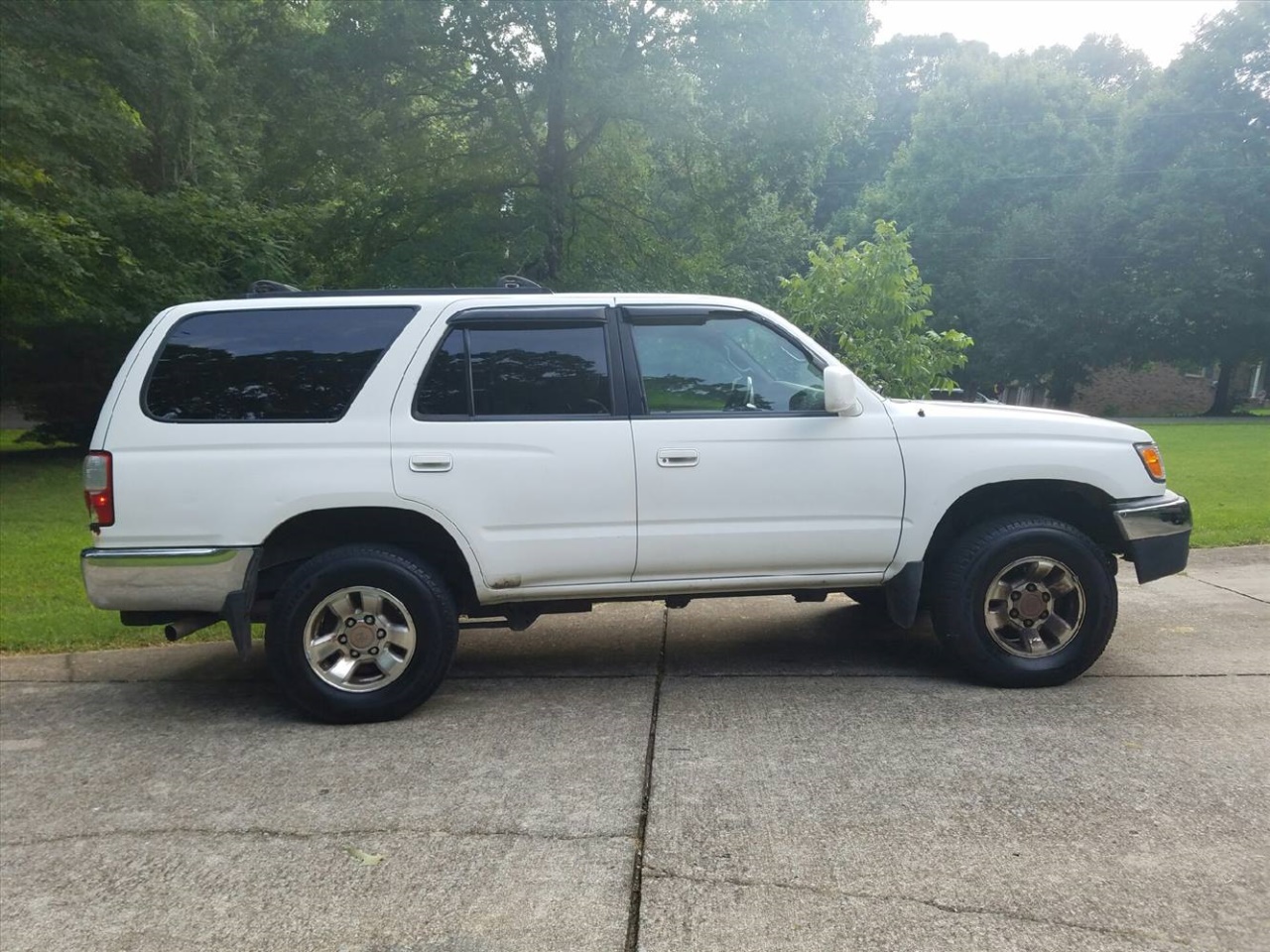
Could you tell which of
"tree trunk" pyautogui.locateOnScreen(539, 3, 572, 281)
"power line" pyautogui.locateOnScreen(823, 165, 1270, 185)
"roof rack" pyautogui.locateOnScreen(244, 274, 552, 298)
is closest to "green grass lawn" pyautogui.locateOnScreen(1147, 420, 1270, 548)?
"roof rack" pyautogui.locateOnScreen(244, 274, 552, 298)

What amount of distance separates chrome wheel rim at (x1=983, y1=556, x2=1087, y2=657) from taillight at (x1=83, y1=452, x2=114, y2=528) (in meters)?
4.14

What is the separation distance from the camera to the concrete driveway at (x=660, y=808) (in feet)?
10.3

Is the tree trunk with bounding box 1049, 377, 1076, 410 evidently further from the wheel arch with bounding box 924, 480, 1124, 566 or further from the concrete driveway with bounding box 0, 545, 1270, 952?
the wheel arch with bounding box 924, 480, 1124, 566

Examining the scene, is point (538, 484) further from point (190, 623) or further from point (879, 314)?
point (879, 314)

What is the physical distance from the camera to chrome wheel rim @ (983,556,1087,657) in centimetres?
524

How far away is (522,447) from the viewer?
16.4ft

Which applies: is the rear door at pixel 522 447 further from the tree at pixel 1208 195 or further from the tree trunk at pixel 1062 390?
the tree trunk at pixel 1062 390

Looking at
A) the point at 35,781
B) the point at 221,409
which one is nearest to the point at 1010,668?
the point at 221,409

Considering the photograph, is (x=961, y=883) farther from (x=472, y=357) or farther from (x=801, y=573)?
(x=472, y=357)

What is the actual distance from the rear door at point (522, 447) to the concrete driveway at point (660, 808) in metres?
0.81

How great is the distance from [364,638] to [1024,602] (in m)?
3.20

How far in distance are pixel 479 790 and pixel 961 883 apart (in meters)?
1.83

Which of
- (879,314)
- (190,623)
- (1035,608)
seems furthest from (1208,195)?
(190,623)

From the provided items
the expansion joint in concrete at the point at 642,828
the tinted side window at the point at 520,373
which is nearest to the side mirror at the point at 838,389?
the tinted side window at the point at 520,373
